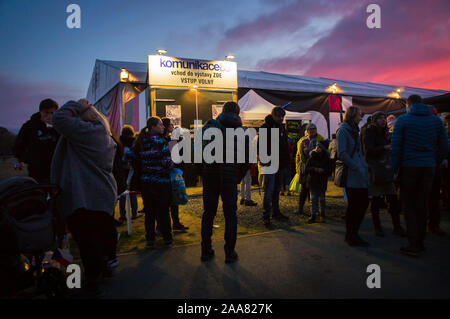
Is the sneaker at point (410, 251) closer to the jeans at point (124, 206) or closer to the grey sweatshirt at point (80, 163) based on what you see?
the grey sweatshirt at point (80, 163)

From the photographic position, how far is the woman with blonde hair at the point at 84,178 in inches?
104

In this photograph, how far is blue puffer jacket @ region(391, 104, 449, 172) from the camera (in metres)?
3.55

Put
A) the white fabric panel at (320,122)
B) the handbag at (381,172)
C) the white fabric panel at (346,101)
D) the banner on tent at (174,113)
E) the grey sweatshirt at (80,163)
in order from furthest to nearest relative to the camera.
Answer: the white fabric panel at (346,101) < the white fabric panel at (320,122) < the banner on tent at (174,113) < the handbag at (381,172) < the grey sweatshirt at (80,163)

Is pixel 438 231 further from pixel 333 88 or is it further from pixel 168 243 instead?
pixel 333 88

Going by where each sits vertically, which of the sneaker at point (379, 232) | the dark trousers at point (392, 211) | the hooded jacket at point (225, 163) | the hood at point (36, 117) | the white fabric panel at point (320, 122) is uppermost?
the white fabric panel at point (320, 122)

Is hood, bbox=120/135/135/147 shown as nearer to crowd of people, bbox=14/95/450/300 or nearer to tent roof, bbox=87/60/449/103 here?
crowd of people, bbox=14/95/450/300

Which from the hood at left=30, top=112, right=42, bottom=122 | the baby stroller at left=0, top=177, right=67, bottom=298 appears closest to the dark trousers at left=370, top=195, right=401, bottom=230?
the baby stroller at left=0, top=177, right=67, bottom=298

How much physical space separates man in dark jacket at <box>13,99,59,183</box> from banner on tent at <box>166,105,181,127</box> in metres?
5.95

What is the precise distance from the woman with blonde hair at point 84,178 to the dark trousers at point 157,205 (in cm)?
128

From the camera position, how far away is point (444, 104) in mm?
8992

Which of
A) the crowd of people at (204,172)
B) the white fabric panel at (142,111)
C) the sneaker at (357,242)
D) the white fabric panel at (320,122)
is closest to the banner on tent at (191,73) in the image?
the white fabric panel at (142,111)
